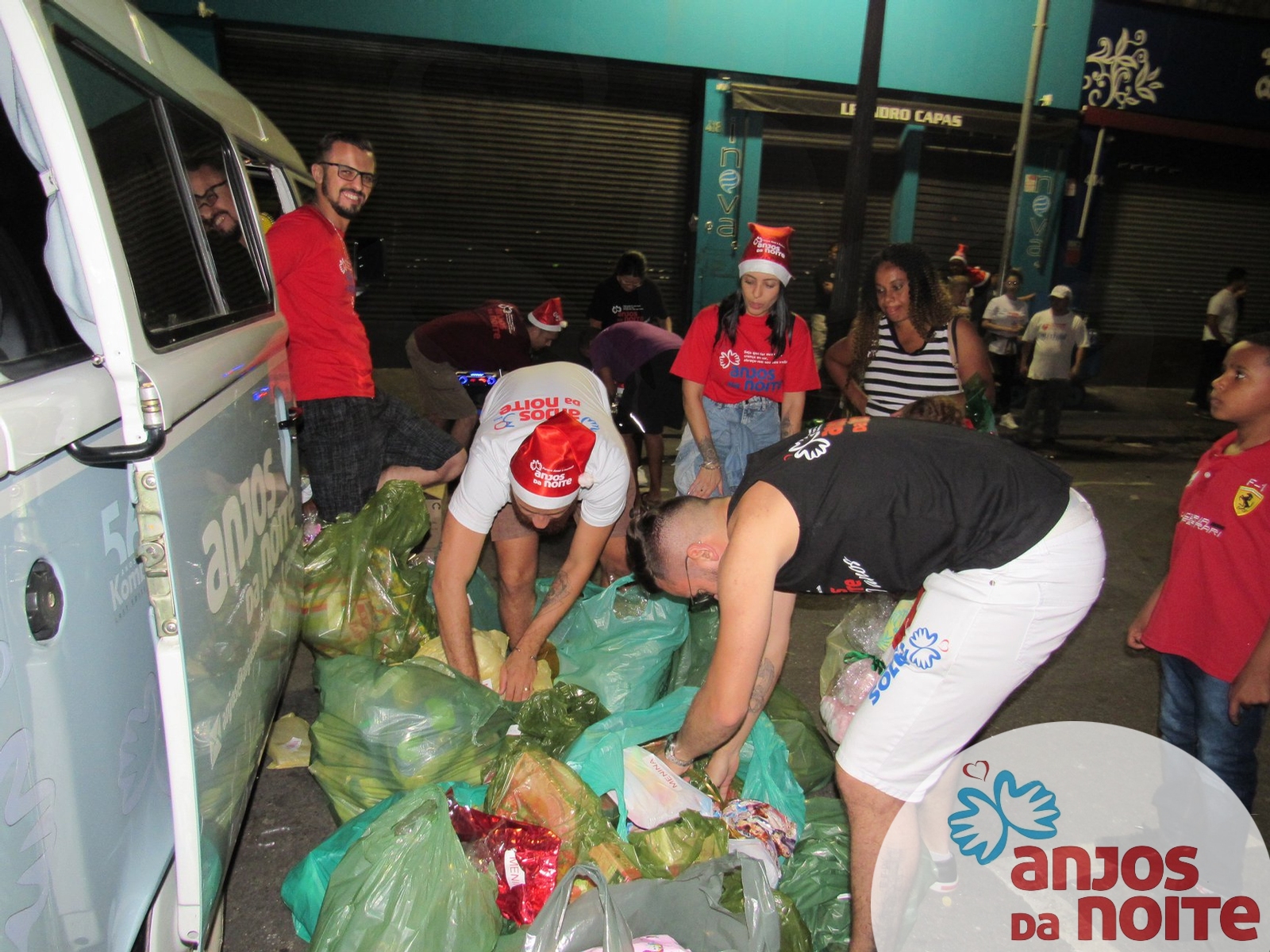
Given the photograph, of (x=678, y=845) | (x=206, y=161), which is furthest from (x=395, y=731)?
Result: (x=206, y=161)

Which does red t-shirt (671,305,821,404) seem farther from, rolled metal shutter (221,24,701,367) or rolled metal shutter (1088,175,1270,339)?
rolled metal shutter (1088,175,1270,339)

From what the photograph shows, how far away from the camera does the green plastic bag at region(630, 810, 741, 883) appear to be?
2158 millimetres

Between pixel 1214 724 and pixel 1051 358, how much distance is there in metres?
6.98

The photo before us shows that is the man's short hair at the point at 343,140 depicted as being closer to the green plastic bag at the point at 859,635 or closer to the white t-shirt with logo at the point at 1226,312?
the green plastic bag at the point at 859,635

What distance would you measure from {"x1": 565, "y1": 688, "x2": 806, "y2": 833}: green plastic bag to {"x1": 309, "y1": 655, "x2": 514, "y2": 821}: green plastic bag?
310 mm

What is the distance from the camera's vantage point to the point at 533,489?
254cm

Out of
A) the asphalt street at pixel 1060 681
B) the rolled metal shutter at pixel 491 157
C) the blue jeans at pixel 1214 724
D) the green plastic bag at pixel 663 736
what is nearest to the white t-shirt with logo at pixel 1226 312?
the asphalt street at pixel 1060 681

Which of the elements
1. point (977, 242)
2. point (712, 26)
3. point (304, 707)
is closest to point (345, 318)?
point (304, 707)

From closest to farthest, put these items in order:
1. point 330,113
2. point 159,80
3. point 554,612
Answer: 1. point 159,80
2. point 554,612
3. point 330,113

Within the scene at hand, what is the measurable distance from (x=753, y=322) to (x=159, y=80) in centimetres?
252

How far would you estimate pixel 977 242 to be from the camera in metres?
12.2

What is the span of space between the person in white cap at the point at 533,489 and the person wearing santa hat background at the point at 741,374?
85 cm

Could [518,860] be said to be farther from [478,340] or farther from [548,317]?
[548,317]

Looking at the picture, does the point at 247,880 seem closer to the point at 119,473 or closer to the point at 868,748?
the point at 119,473
